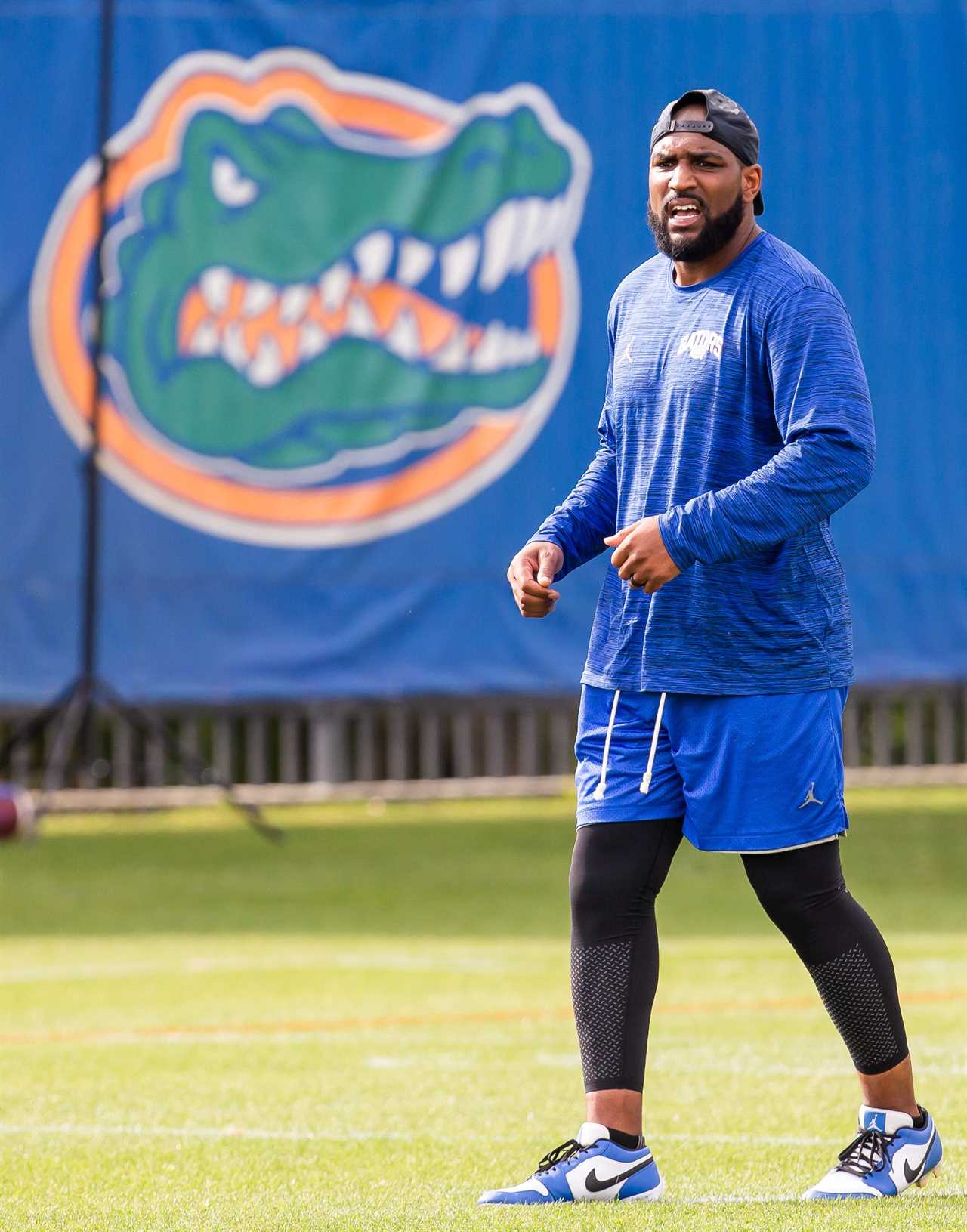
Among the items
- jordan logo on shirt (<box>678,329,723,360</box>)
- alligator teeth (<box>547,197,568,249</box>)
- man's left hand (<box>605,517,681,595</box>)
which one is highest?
alligator teeth (<box>547,197,568,249</box>)

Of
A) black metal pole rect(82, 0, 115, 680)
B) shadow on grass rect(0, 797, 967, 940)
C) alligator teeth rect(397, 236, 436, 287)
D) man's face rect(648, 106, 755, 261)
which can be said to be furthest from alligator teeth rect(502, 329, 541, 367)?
man's face rect(648, 106, 755, 261)

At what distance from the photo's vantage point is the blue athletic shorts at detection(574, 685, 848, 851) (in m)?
4.23

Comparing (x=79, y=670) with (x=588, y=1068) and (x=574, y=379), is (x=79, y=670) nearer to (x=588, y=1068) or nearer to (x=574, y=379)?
(x=574, y=379)

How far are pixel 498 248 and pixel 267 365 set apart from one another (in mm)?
1458

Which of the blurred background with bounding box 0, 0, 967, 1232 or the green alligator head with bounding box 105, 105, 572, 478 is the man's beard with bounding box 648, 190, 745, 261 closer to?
the blurred background with bounding box 0, 0, 967, 1232

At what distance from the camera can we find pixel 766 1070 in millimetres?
6371

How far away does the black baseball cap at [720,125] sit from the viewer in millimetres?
4355

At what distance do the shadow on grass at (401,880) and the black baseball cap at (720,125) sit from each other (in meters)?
6.50

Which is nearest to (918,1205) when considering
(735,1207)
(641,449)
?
(735,1207)

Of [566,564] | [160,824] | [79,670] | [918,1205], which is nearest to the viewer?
[918,1205]

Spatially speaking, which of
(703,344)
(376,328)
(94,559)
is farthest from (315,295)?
(703,344)

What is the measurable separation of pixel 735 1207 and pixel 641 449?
1512 millimetres

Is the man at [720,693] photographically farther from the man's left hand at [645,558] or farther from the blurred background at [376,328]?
the blurred background at [376,328]

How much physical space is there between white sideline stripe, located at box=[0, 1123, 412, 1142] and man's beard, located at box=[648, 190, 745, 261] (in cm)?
225
